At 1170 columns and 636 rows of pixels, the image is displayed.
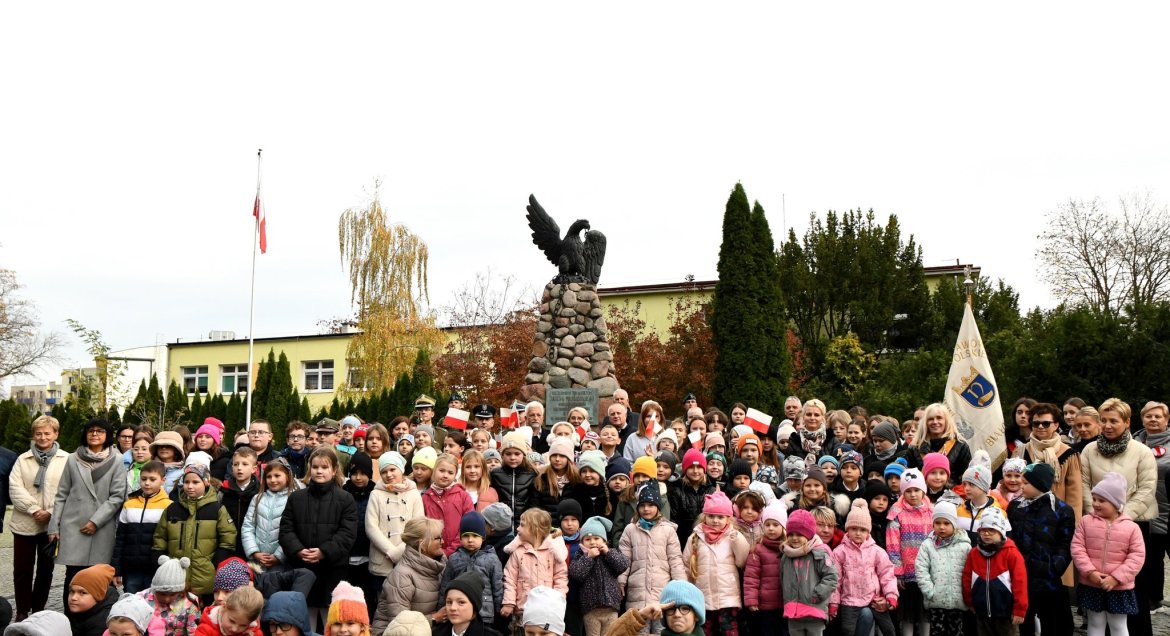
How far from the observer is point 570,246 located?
1703 cm

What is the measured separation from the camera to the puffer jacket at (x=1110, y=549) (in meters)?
7.14

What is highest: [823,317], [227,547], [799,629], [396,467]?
[823,317]

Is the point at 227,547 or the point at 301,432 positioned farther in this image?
the point at 301,432

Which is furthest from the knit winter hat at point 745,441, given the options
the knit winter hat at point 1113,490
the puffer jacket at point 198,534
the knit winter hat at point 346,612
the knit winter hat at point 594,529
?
the puffer jacket at point 198,534

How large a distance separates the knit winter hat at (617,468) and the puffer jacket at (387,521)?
1.65 meters

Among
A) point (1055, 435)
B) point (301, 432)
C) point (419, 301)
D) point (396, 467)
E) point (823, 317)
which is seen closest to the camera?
point (396, 467)

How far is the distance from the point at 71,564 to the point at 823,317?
84.4 feet

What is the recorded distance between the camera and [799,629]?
7258 millimetres

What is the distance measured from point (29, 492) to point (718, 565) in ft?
20.0

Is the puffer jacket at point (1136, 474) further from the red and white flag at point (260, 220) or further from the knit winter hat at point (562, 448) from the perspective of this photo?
the red and white flag at point (260, 220)

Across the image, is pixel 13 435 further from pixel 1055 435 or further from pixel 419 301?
pixel 1055 435

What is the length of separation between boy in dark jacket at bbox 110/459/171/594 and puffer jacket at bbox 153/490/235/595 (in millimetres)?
214

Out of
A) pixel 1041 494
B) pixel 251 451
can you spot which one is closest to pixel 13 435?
pixel 251 451

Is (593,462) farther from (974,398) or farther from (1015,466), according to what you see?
(974,398)
